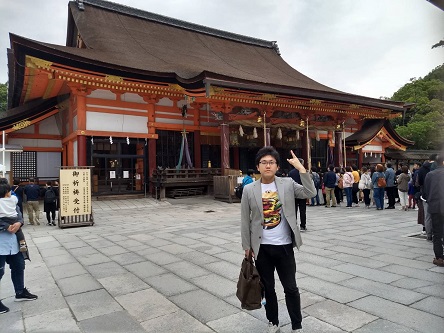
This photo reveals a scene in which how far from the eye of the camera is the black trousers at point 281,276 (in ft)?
8.30

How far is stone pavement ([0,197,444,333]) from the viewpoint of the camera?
9.46ft

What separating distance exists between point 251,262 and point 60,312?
6.82ft

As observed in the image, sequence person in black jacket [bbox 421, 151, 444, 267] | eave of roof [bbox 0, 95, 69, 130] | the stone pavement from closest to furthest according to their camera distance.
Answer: the stone pavement < person in black jacket [bbox 421, 151, 444, 267] < eave of roof [bbox 0, 95, 69, 130]

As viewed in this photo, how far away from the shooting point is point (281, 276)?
8.50 ft

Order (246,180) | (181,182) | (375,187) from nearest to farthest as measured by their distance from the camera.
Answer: (246,180) < (375,187) < (181,182)

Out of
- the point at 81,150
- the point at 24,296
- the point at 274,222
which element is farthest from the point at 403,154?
the point at 24,296

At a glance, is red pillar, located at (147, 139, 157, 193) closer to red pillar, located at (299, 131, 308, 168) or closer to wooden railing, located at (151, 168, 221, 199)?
wooden railing, located at (151, 168, 221, 199)

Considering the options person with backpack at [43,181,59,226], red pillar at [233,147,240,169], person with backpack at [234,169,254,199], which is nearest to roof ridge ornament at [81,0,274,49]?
red pillar at [233,147,240,169]

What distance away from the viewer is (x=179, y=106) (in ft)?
50.1

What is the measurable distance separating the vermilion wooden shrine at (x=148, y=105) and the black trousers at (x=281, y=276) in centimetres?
984

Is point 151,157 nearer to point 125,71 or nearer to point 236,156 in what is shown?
point 125,71

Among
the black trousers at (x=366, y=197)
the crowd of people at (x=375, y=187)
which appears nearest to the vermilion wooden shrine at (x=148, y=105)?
the crowd of people at (x=375, y=187)

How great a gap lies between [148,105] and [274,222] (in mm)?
12669

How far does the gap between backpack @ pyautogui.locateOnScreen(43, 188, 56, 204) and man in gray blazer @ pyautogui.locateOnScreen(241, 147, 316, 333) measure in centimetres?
778
